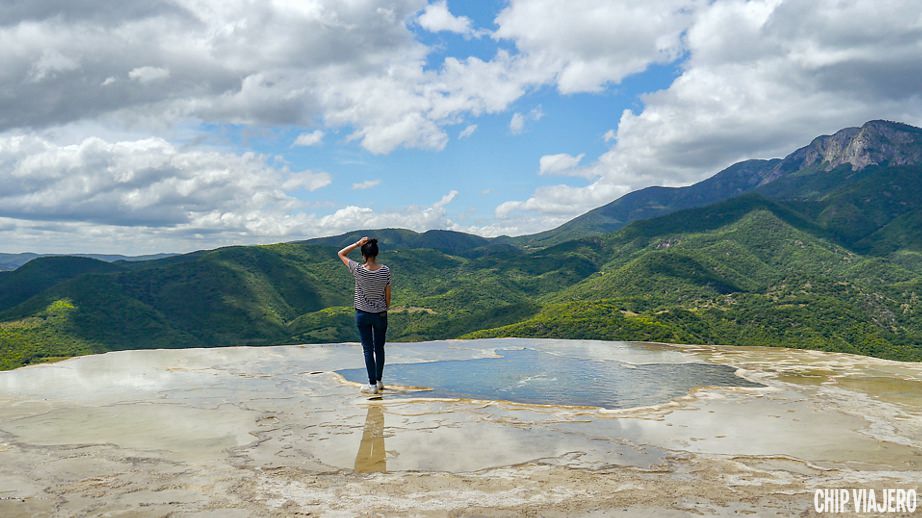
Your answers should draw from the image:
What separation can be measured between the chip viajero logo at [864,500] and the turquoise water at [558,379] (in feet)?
11.1

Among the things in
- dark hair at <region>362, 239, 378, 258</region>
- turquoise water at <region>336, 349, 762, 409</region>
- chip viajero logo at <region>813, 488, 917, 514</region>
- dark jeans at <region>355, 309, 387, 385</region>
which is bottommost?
turquoise water at <region>336, 349, 762, 409</region>

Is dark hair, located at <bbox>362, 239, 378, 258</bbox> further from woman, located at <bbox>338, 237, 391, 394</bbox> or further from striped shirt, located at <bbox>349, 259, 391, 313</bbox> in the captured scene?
striped shirt, located at <bbox>349, 259, 391, 313</bbox>

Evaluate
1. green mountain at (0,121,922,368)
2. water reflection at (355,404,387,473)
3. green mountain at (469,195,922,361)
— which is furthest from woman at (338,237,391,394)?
green mountain at (469,195,922,361)

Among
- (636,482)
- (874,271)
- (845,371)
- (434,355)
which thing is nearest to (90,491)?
(636,482)

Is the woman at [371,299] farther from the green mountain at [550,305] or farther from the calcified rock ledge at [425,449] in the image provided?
the green mountain at [550,305]

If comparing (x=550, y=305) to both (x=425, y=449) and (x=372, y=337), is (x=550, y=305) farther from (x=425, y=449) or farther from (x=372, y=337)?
(x=425, y=449)

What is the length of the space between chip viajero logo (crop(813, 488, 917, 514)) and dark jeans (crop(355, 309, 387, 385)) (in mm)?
5984

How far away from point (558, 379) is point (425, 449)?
4.81 meters

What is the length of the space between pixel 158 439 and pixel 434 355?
298 inches

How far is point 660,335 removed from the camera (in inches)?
2982

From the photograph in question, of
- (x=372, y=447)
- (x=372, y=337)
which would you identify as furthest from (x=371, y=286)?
(x=372, y=447)

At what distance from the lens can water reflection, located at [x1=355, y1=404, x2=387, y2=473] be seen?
5008 mm

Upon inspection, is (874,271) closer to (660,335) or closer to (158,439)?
(660,335)

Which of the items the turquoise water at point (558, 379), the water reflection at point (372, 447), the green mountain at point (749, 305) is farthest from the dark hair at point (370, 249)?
the green mountain at point (749, 305)
